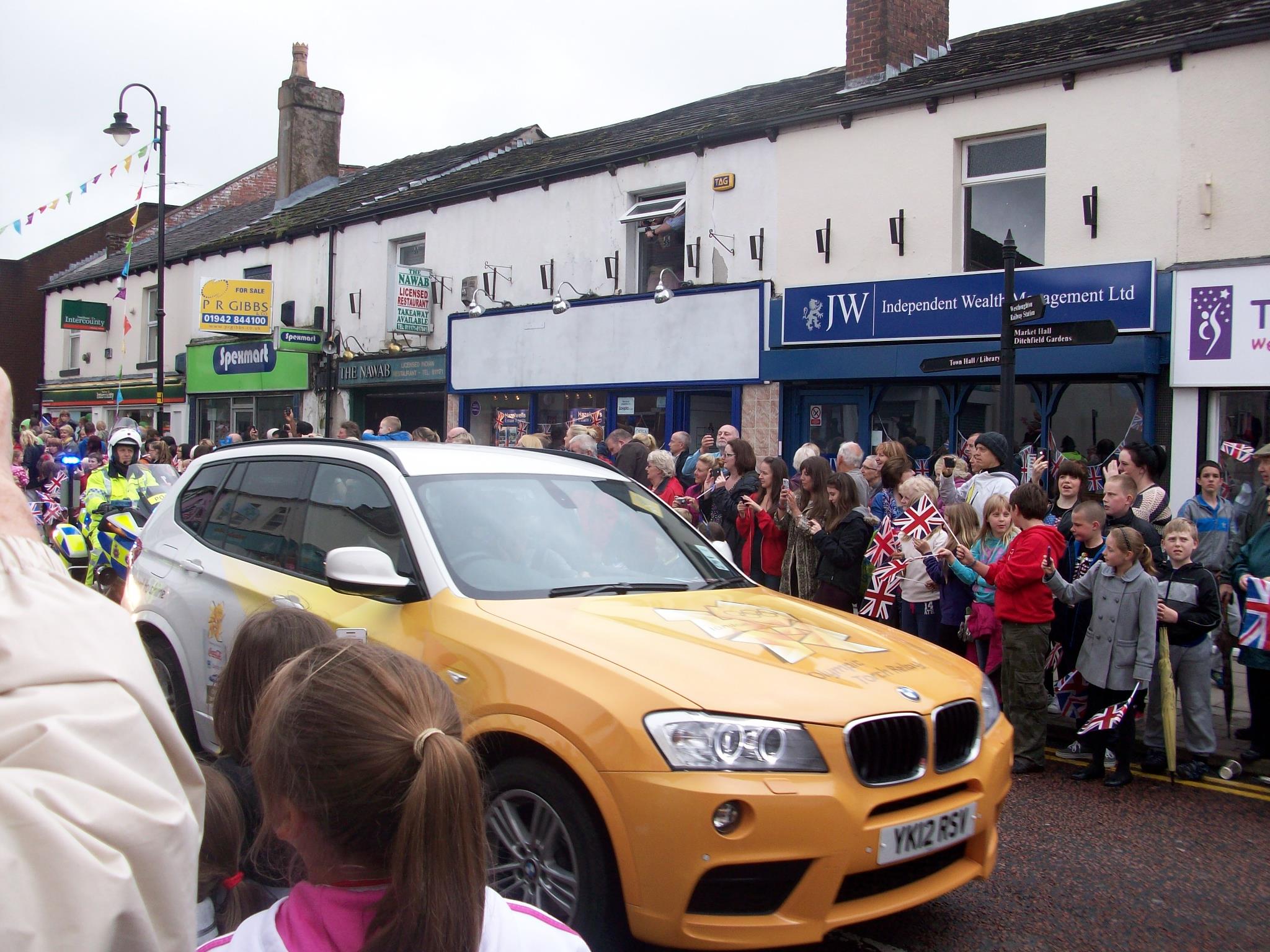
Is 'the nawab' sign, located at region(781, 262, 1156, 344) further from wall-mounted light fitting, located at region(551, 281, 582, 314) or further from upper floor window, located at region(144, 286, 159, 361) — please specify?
upper floor window, located at region(144, 286, 159, 361)

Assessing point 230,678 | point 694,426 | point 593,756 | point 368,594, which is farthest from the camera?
point 694,426

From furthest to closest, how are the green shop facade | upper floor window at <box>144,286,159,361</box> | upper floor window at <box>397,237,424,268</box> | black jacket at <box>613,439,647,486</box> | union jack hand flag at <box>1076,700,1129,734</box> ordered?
upper floor window at <box>144,286,159,361</box>, the green shop facade, upper floor window at <box>397,237,424,268</box>, black jacket at <box>613,439,647,486</box>, union jack hand flag at <box>1076,700,1129,734</box>

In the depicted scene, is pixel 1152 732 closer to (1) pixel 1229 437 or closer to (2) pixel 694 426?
(1) pixel 1229 437

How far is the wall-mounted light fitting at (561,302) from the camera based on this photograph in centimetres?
1659

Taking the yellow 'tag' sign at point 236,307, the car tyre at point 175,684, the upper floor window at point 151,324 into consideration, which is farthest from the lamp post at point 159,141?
the car tyre at point 175,684

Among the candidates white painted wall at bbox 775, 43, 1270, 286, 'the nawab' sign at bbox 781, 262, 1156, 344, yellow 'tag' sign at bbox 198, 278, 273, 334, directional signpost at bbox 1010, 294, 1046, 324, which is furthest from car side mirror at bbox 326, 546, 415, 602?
yellow 'tag' sign at bbox 198, 278, 273, 334

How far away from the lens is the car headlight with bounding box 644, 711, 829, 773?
3045 millimetres

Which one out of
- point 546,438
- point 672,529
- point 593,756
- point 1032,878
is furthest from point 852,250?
point 593,756

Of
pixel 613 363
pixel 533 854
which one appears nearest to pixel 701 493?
pixel 613 363

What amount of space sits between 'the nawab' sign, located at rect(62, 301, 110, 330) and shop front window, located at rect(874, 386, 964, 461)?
81.3 feet

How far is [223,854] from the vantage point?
2137 mm

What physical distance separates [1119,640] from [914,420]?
24.8ft

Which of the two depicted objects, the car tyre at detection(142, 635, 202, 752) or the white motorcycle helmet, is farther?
the white motorcycle helmet

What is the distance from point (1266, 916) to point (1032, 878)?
2.86 feet
